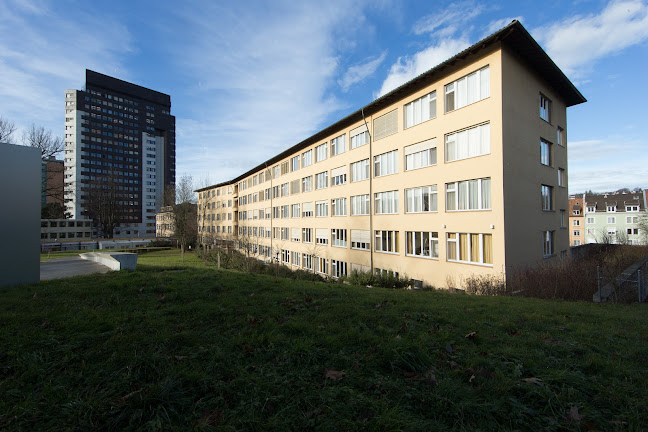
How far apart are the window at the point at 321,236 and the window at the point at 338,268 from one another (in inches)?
99.3

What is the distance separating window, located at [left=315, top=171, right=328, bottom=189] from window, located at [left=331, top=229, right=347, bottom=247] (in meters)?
5.03

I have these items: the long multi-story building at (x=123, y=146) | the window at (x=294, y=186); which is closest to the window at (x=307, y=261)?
the window at (x=294, y=186)

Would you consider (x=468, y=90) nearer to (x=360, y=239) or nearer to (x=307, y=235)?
(x=360, y=239)

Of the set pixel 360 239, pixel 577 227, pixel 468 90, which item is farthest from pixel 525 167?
pixel 577 227

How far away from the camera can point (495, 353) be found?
12.5ft

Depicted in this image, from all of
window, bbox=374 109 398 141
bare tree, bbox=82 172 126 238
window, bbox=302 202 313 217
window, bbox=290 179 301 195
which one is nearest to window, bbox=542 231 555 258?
window, bbox=374 109 398 141

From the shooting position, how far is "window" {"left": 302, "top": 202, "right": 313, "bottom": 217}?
31609 millimetres

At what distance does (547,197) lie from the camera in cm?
1775

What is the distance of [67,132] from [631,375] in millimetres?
118332

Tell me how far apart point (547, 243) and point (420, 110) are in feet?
36.6

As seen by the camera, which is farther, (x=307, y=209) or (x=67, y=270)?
(x=307, y=209)

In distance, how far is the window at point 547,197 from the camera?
676 inches

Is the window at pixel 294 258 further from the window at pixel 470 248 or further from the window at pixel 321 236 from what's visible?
the window at pixel 470 248

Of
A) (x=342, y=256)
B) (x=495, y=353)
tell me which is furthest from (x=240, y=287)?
(x=342, y=256)
